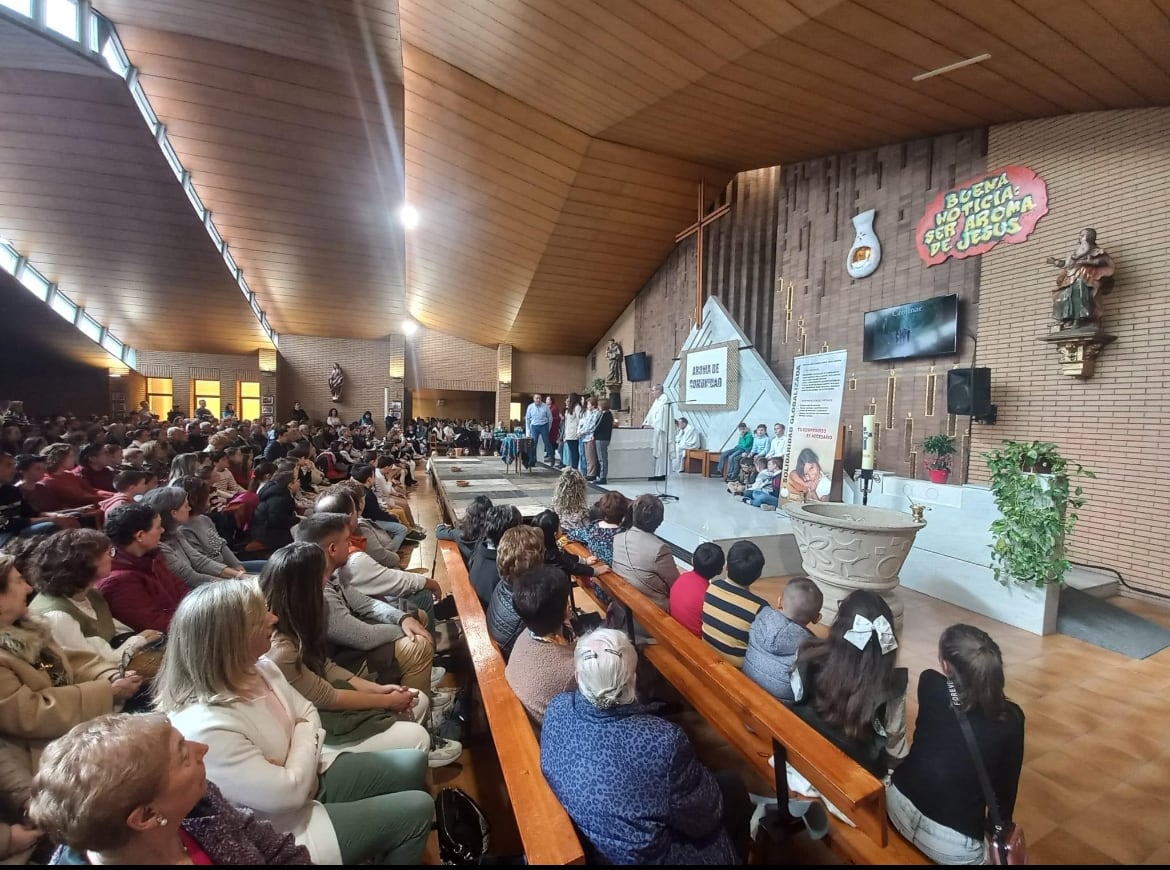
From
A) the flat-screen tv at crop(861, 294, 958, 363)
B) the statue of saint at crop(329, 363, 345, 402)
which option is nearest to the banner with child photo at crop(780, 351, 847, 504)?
the flat-screen tv at crop(861, 294, 958, 363)

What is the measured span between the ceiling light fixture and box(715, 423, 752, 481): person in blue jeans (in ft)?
13.8

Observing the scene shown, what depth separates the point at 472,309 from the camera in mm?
11711

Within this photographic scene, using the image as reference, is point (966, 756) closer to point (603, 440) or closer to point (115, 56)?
point (603, 440)

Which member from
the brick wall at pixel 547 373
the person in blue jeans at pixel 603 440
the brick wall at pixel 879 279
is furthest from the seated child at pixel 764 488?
the brick wall at pixel 547 373

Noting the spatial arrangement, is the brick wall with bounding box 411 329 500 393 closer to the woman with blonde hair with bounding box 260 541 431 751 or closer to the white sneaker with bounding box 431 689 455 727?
the white sneaker with bounding box 431 689 455 727

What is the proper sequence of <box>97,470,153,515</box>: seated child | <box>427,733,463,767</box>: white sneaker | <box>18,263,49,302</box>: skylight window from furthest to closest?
<box>18,263,49,302</box>: skylight window < <box>97,470,153,515</box>: seated child < <box>427,733,463,767</box>: white sneaker

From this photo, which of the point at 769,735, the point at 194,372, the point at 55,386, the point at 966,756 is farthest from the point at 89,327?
the point at 966,756

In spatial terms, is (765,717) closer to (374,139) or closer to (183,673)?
(183,673)

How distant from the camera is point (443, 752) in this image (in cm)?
188

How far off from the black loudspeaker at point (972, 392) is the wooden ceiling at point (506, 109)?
2.18m

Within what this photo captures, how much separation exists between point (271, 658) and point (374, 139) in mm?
7450

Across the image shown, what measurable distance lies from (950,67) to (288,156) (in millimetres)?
7802

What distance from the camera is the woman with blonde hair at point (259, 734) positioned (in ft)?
3.40

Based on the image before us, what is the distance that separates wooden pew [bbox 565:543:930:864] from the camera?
3.58 ft
